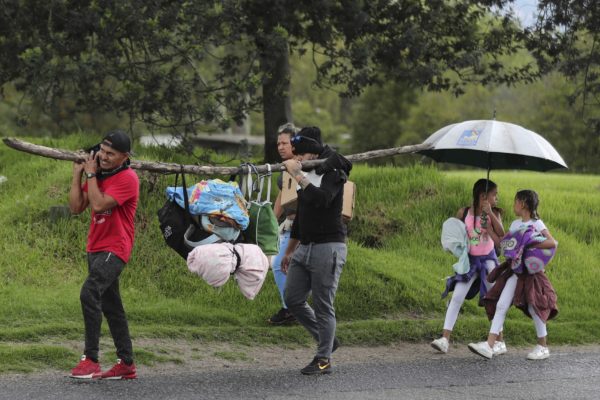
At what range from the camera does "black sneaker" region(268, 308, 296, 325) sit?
31.6 ft

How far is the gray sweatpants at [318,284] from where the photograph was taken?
7.38m

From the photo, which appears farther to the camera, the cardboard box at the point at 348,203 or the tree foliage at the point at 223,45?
the tree foliage at the point at 223,45

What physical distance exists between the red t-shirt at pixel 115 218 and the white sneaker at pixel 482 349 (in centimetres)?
311

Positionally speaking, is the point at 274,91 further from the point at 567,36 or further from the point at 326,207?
the point at 326,207

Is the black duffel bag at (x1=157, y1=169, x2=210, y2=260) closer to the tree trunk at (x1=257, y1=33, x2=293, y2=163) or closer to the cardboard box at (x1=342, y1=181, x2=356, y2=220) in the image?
the cardboard box at (x1=342, y1=181, x2=356, y2=220)

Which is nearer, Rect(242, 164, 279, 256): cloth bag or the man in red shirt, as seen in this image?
the man in red shirt

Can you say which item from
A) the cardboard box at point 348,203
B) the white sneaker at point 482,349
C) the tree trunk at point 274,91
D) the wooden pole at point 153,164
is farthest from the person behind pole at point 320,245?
the tree trunk at point 274,91

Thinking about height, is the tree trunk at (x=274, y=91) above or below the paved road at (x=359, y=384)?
above

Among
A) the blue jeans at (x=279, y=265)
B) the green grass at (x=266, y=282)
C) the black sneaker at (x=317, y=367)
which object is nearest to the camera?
the black sneaker at (x=317, y=367)

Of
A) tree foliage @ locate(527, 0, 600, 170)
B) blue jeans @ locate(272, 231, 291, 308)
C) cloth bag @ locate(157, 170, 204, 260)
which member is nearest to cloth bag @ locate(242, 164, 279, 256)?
cloth bag @ locate(157, 170, 204, 260)

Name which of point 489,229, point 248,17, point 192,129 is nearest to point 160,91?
point 192,129

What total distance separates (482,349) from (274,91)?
21.7ft

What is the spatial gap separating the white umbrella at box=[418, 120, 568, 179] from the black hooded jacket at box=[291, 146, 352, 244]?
153 cm

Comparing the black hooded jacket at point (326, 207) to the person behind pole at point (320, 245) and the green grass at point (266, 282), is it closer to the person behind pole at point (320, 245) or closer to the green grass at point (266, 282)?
the person behind pole at point (320, 245)
